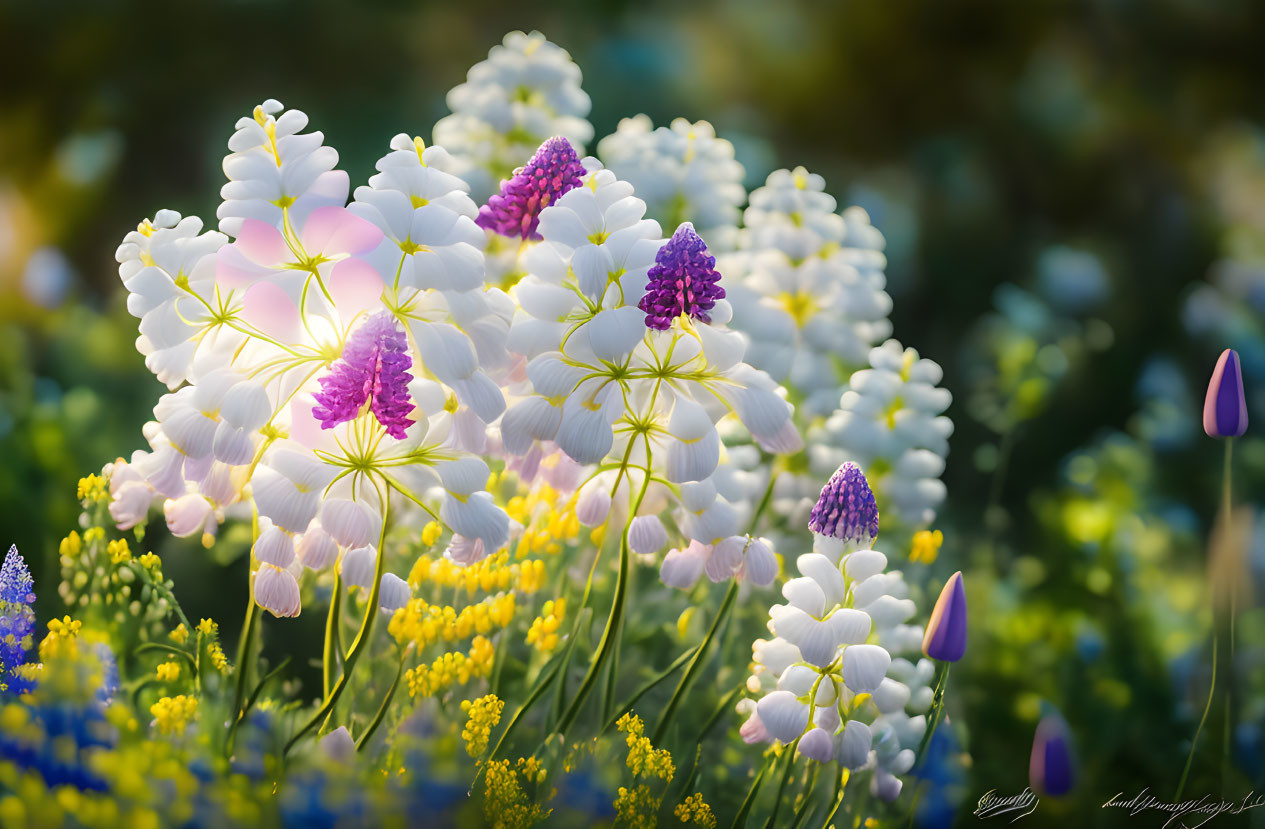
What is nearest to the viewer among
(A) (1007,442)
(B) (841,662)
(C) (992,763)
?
(B) (841,662)

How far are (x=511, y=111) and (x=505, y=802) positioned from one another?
958 mm

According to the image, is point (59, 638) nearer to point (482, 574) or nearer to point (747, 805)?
point (482, 574)

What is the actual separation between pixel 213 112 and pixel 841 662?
2.03 m

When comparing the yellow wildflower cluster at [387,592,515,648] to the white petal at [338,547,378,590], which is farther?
the yellow wildflower cluster at [387,592,515,648]

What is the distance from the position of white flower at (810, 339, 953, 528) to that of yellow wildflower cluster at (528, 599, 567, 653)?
19.0 inches

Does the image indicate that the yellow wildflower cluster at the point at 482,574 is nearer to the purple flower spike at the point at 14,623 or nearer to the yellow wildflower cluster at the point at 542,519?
the yellow wildflower cluster at the point at 542,519

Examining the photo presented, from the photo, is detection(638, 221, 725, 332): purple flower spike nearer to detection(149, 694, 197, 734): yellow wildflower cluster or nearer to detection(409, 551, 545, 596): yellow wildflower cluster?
detection(409, 551, 545, 596): yellow wildflower cluster

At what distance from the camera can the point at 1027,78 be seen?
9.09 feet

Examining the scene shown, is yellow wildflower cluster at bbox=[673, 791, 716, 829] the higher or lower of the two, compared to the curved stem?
lower

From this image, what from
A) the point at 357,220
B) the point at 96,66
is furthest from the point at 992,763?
the point at 96,66

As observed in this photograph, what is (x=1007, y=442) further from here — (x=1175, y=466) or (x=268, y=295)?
(x=268, y=295)

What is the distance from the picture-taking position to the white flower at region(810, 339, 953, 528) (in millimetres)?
1386

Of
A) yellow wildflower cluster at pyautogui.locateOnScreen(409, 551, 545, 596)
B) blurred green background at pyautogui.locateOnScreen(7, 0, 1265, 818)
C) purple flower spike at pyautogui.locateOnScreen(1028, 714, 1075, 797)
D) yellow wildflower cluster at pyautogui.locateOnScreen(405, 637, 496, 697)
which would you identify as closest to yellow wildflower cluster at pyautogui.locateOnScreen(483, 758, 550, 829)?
yellow wildflower cluster at pyautogui.locateOnScreen(405, 637, 496, 697)

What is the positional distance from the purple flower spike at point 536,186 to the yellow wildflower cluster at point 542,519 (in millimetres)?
299
